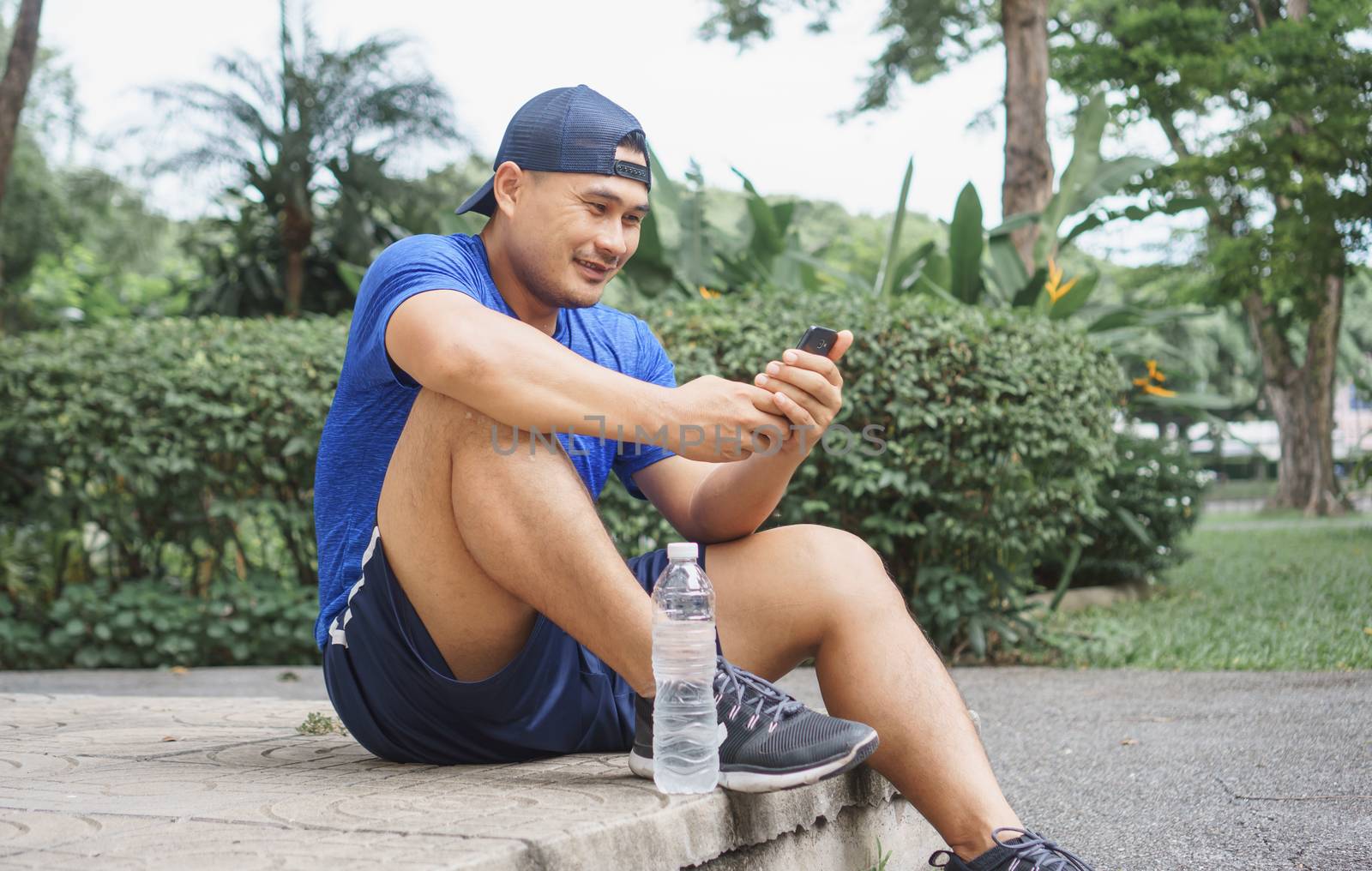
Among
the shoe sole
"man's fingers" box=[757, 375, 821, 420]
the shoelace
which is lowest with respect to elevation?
the shoe sole

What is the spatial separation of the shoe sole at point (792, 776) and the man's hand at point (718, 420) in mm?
570

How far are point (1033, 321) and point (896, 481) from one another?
1.07 meters

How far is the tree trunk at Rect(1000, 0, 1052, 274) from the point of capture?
8117 millimetres

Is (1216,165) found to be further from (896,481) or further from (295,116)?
(295,116)

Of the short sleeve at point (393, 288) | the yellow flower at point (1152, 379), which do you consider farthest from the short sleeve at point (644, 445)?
the yellow flower at point (1152, 379)

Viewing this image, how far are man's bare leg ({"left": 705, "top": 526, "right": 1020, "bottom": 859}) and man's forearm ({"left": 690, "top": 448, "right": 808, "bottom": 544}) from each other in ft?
0.13

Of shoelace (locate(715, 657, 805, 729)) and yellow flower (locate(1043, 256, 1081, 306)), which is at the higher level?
yellow flower (locate(1043, 256, 1081, 306))

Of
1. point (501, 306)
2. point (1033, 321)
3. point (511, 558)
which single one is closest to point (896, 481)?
point (1033, 321)

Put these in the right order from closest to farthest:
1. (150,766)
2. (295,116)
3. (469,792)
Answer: (469,792), (150,766), (295,116)

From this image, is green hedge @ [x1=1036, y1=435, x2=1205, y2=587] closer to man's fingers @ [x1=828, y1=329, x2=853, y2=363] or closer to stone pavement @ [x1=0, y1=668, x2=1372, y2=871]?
stone pavement @ [x1=0, y1=668, x2=1372, y2=871]

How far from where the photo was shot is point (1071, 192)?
289 inches

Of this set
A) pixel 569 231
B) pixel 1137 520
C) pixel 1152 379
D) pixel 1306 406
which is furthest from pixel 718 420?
pixel 1306 406

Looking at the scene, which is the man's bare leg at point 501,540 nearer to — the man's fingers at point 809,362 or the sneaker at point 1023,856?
the man's fingers at point 809,362

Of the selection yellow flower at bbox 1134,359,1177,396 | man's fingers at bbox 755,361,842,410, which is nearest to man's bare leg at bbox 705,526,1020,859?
man's fingers at bbox 755,361,842,410
